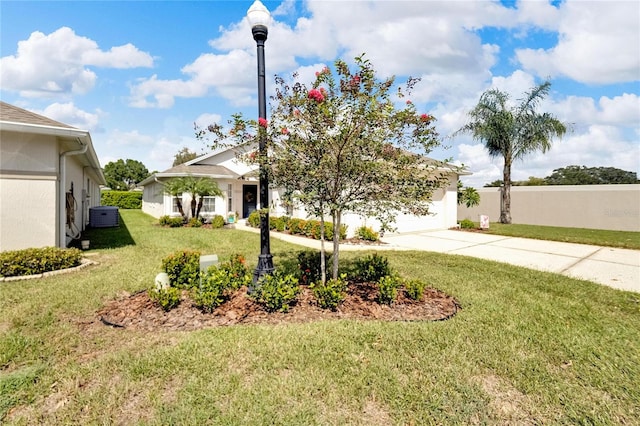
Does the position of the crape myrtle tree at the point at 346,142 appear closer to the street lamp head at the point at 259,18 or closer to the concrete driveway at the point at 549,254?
the street lamp head at the point at 259,18

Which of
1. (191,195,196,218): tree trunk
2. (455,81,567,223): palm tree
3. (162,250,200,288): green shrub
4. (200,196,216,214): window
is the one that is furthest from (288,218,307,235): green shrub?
(455,81,567,223): palm tree

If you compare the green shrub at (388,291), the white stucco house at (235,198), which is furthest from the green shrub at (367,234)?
the green shrub at (388,291)

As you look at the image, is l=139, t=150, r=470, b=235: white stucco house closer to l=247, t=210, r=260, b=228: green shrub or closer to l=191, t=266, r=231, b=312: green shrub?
l=247, t=210, r=260, b=228: green shrub

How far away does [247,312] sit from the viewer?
4.24 metres

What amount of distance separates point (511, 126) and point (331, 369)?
1961cm

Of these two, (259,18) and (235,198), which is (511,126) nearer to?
(235,198)

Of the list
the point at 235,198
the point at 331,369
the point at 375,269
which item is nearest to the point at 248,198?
the point at 235,198

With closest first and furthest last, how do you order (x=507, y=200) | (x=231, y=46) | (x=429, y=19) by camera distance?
(x=231, y=46)
(x=429, y=19)
(x=507, y=200)

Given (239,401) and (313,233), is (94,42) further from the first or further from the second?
(239,401)

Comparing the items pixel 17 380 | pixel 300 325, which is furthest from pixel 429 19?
pixel 17 380

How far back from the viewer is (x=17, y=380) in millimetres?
2748

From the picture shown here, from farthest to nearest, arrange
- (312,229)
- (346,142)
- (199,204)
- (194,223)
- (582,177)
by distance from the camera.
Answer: (582,177), (199,204), (194,223), (312,229), (346,142)

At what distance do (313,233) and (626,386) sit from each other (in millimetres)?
9996

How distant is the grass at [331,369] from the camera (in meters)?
2.41
